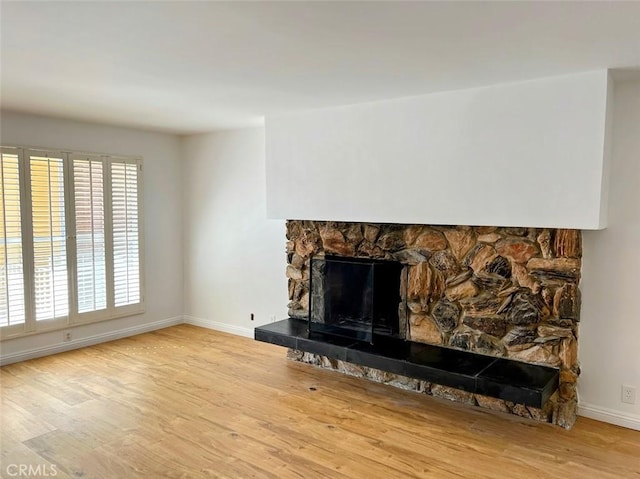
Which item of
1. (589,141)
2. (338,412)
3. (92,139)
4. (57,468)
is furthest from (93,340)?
(589,141)

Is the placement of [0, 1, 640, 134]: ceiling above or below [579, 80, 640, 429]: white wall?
above

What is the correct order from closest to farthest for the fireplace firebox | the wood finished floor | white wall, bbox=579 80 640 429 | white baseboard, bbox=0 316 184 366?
the wood finished floor
white wall, bbox=579 80 640 429
the fireplace firebox
white baseboard, bbox=0 316 184 366

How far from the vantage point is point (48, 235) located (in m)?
4.65

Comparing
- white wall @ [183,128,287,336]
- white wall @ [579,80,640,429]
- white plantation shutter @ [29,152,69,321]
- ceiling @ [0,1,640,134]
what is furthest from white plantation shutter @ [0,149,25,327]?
white wall @ [579,80,640,429]

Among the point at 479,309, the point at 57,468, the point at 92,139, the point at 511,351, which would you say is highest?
the point at 92,139

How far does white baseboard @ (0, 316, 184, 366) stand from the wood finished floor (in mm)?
248

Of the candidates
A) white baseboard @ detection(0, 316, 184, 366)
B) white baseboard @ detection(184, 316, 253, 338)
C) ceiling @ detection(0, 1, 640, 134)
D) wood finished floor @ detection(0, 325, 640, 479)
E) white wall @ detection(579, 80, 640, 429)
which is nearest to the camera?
ceiling @ detection(0, 1, 640, 134)

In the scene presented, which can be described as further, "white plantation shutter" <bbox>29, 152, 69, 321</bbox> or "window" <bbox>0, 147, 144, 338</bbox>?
"white plantation shutter" <bbox>29, 152, 69, 321</bbox>

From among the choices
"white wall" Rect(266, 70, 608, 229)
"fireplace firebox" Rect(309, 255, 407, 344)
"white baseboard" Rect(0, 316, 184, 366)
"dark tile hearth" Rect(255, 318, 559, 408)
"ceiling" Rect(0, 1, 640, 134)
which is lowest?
"white baseboard" Rect(0, 316, 184, 366)

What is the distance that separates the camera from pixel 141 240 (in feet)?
18.2

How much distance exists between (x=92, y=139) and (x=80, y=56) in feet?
8.51

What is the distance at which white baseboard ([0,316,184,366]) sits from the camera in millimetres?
4527

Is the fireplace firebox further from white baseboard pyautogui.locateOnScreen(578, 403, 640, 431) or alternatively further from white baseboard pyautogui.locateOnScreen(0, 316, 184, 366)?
white baseboard pyautogui.locateOnScreen(0, 316, 184, 366)

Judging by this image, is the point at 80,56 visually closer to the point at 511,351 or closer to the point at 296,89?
the point at 296,89
